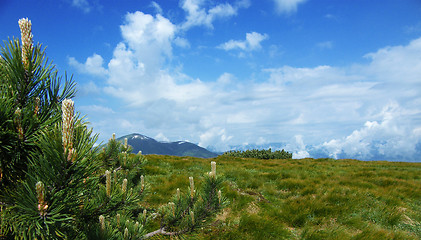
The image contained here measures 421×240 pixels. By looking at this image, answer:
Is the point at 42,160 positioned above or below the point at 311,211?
above

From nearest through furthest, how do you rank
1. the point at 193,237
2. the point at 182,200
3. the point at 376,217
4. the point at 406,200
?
1. the point at 193,237
2. the point at 182,200
3. the point at 376,217
4. the point at 406,200

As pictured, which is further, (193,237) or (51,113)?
(193,237)

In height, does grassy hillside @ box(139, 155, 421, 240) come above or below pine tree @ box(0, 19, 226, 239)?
below

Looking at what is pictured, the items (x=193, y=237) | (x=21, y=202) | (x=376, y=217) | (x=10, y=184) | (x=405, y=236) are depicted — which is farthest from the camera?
(x=376, y=217)

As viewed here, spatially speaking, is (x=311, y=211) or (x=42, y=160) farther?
(x=311, y=211)

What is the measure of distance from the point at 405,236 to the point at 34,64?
8.77 metres

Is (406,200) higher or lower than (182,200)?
lower

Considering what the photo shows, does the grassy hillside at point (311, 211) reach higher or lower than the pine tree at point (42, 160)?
lower

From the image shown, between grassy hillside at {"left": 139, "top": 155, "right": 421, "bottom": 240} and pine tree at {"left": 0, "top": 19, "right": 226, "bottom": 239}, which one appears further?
grassy hillside at {"left": 139, "top": 155, "right": 421, "bottom": 240}

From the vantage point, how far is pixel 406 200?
32.4ft

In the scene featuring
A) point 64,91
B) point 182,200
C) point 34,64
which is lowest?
point 182,200

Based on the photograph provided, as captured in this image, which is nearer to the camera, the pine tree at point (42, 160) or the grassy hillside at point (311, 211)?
the pine tree at point (42, 160)

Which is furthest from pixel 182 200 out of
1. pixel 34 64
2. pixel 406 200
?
pixel 406 200

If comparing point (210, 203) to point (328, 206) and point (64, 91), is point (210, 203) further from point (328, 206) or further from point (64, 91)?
point (328, 206)
